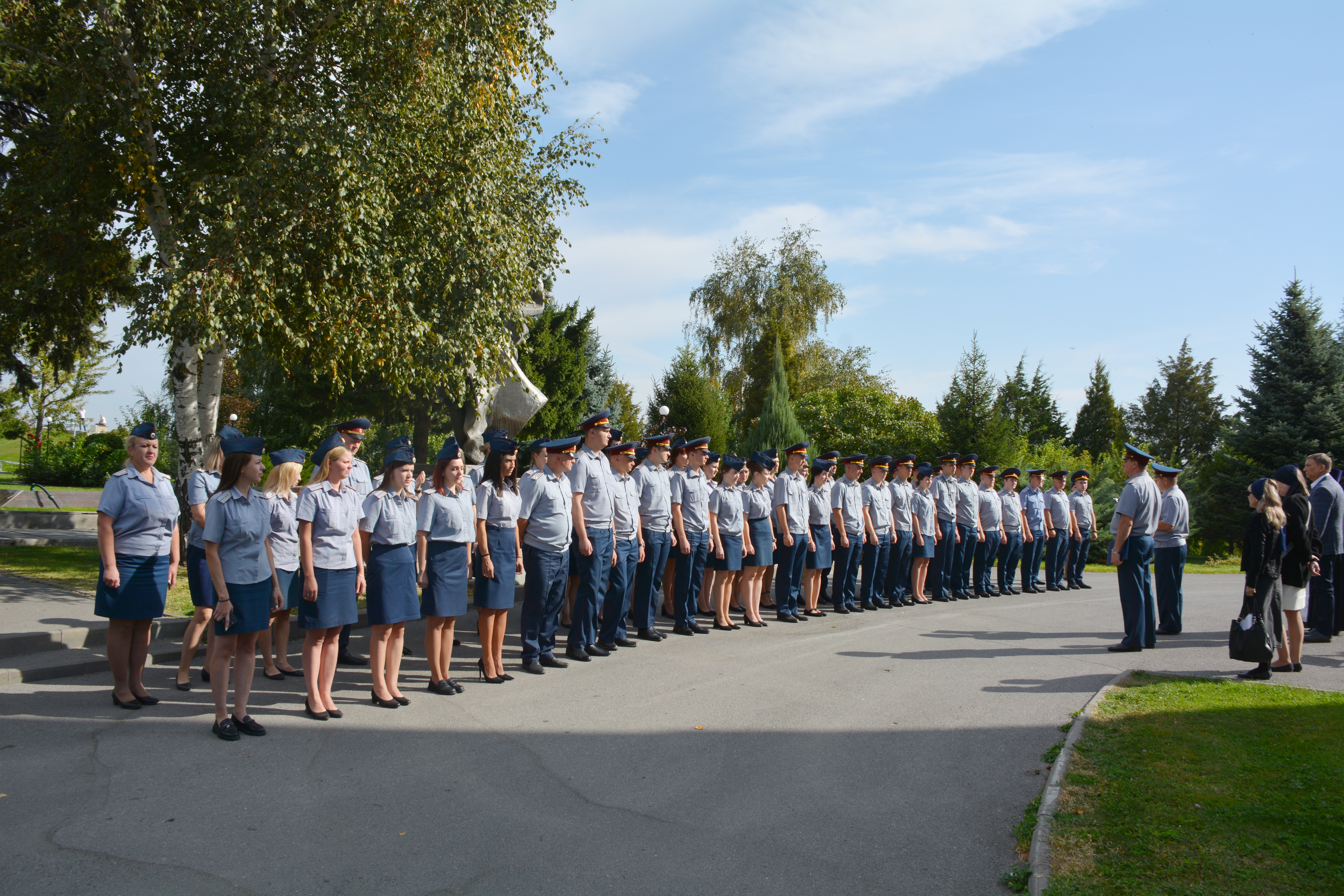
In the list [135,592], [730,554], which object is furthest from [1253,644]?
[135,592]

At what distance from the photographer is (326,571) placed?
240 inches

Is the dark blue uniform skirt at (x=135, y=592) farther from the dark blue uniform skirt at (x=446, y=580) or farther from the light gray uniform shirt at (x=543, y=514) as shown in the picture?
the light gray uniform shirt at (x=543, y=514)

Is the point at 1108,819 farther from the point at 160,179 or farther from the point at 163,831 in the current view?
the point at 160,179

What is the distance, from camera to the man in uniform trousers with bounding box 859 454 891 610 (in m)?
12.0

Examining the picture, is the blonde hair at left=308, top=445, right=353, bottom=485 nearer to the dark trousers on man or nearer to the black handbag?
the black handbag

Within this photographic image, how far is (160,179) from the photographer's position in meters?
11.6

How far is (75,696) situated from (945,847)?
20.7 ft

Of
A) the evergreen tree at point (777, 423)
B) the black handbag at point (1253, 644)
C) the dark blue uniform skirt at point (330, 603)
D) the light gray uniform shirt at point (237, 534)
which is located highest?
the evergreen tree at point (777, 423)

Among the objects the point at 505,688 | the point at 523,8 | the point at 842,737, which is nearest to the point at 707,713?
the point at 842,737

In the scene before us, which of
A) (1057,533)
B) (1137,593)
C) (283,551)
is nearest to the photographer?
(283,551)

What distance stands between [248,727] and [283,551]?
150cm

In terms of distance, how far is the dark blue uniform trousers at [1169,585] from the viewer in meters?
9.60

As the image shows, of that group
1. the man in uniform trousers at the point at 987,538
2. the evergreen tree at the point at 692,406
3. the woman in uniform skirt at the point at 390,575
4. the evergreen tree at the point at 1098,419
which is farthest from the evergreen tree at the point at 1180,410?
the woman in uniform skirt at the point at 390,575

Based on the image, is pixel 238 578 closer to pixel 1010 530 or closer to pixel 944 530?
pixel 944 530
